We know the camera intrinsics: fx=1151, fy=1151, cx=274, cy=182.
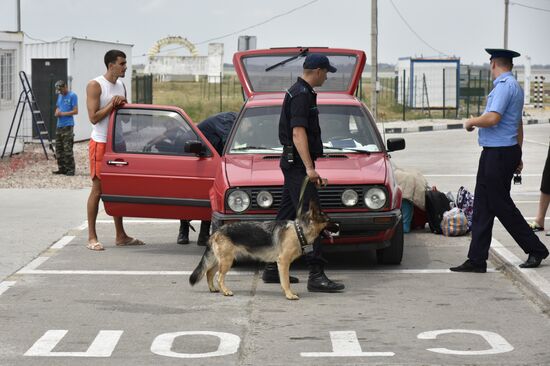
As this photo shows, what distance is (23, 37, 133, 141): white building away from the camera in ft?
93.2

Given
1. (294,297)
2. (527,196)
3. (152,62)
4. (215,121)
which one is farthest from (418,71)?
(152,62)

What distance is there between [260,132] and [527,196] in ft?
21.1

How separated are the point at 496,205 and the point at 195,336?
3.49 m

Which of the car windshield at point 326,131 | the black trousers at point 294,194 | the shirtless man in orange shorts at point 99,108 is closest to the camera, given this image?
the black trousers at point 294,194

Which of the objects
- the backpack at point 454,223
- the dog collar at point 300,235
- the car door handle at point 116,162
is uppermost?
the car door handle at point 116,162

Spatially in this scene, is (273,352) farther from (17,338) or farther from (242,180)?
(242,180)

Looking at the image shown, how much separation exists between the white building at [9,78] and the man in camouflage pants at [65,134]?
14.4 feet

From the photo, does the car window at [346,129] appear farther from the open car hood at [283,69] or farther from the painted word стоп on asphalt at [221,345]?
the painted word стоп on asphalt at [221,345]

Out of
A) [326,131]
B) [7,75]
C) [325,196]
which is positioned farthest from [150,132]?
[7,75]

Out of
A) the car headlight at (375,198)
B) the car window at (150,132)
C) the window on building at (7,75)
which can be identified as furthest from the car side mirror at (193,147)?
the window on building at (7,75)

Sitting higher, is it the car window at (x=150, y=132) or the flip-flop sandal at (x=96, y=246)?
the car window at (x=150, y=132)

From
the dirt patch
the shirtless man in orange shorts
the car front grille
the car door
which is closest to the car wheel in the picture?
the car front grille

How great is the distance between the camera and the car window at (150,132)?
37.9 feet

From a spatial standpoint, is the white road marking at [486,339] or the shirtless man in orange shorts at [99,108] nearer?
the white road marking at [486,339]
